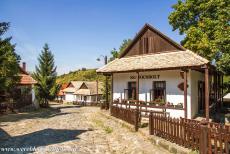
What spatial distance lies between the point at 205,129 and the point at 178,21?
2185cm

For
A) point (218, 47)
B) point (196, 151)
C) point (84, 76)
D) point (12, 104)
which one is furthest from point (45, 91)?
point (84, 76)

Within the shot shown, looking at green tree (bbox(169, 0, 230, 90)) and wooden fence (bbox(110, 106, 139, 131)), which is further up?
green tree (bbox(169, 0, 230, 90))

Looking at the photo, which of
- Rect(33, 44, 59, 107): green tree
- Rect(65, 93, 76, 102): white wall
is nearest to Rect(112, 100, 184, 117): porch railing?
Rect(33, 44, 59, 107): green tree

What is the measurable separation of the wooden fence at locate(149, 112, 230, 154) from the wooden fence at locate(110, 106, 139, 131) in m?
2.05

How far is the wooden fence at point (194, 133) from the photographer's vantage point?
7.84 metres

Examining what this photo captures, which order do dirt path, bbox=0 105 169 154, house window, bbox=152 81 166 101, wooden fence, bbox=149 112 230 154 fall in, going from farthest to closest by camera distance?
house window, bbox=152 81 166 101, dirt path, bbox=0 105 169 154, wooden fence, bbox=149 112 230 154

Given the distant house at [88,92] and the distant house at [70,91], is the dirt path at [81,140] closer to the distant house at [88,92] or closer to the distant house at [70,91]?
the distant house at [88,92]

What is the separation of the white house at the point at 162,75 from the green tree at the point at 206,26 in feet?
3.59

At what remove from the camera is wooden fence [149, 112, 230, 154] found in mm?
7844

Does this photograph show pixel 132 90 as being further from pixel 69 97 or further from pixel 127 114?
pixel 69 97

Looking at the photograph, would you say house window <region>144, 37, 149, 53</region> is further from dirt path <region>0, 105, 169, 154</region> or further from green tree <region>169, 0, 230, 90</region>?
dirt path <region>0, 105, 169, 154</region>

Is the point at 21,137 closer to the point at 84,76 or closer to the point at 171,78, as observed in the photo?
the point at 171,78

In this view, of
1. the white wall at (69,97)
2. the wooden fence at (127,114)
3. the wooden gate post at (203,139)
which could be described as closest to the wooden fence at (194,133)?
the wooden gate post at (203,139)

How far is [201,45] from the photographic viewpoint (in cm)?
2109
